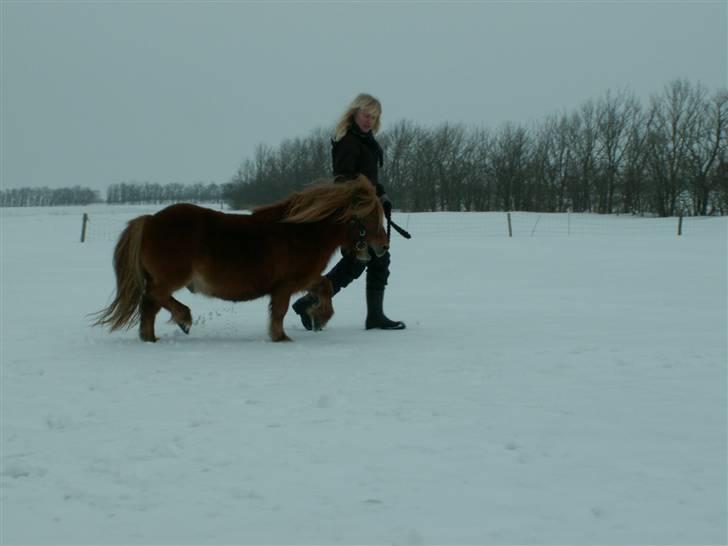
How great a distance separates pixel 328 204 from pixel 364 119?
0.97m

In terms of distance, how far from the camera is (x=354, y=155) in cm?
666

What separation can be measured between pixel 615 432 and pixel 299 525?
1.71m

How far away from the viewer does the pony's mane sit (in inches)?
244

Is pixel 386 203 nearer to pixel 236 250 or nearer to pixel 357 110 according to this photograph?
pixel 357 110

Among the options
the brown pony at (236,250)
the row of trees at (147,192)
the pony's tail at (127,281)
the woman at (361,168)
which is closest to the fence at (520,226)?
the woman at (361,168)

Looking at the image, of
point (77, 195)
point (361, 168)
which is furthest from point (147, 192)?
point (361, 168)

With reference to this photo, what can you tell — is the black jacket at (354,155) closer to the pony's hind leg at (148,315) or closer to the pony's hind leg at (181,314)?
the pony's hind leg at (181,314)

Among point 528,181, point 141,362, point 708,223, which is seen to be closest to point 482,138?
point 528,181

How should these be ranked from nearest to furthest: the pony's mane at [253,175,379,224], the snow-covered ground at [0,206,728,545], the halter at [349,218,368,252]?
the snow-covered ground at [0,206,728,545] < the pony's mane at [253,175,379,224] < the halter at [349,218,368,252]

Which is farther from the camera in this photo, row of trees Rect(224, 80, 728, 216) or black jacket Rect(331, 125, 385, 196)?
row of trees Rect(224, 80, 728, 216)

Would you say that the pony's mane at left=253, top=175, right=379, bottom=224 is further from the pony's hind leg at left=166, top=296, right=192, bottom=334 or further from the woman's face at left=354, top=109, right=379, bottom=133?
the pony's hind leg at left=166, top=296, right=192, bottom=334

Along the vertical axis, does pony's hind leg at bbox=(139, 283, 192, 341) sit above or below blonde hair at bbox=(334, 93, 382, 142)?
below

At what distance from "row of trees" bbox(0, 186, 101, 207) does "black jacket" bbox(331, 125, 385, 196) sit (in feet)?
540

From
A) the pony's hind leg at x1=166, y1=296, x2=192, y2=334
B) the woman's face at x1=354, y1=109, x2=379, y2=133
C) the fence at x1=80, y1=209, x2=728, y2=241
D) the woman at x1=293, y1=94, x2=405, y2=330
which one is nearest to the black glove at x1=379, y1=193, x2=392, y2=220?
the woman at x1=293, y1=94, x2=405, y2=330
